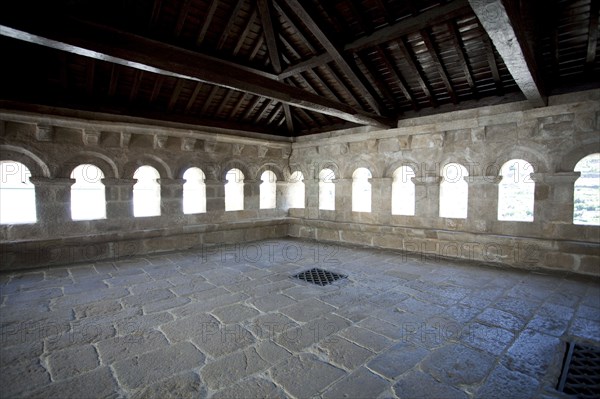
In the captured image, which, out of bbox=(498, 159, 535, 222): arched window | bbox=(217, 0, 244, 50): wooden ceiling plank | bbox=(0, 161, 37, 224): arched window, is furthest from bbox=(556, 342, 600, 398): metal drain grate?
bbox=(0, 161, 37, 224): arched window

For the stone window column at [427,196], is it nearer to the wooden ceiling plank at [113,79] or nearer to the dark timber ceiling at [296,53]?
the dark timber ceiling at [296,53]

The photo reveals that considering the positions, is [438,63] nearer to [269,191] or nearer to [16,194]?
[269,191]

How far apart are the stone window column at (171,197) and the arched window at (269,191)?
265cm

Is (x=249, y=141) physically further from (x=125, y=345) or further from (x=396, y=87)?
(x=125, y=345)

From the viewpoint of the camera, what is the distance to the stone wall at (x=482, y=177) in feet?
16.5

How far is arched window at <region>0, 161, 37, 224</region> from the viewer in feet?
18.1

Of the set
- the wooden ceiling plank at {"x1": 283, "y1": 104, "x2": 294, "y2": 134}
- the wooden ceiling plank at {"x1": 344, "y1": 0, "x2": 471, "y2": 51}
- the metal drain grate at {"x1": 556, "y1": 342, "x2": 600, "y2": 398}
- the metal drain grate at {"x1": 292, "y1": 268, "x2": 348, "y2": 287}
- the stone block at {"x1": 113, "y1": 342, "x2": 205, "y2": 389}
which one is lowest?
the metal drain grate at {"x1": 556, "y1": 342, "x2": 600, "y2": 398}

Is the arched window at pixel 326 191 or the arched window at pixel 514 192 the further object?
the arched window at pixel 326 191

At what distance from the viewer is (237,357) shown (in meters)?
2.60

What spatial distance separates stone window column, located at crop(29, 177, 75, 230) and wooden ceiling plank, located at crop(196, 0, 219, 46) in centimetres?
375

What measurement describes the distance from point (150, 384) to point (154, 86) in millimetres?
5640

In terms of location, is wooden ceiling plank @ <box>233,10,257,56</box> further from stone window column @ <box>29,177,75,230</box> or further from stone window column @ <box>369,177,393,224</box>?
stone window column @ <box>369,177,393,224</box>

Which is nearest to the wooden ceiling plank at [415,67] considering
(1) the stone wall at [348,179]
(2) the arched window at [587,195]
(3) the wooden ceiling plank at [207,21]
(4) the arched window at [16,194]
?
(1) the stone wall at [348,179]

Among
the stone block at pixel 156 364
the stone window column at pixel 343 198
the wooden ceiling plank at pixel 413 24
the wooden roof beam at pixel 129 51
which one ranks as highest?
the wooden ceiling plank at pixel 413 24
